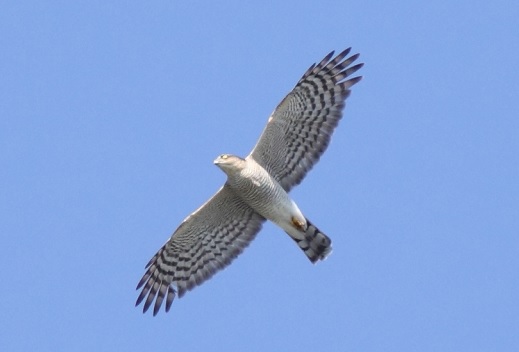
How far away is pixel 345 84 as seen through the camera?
17.9 m

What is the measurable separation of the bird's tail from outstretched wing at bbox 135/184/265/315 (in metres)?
0.60

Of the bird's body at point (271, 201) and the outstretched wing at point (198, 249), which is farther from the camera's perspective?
the outstretched wing at point (198, 249)

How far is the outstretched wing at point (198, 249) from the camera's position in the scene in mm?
18266

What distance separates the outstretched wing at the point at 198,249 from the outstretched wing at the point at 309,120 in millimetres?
769

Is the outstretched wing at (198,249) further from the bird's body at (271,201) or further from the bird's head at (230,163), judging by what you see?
the bird's head at (230,163)

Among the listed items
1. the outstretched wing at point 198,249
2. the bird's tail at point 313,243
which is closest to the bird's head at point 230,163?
the outstretched wing at point 198,249

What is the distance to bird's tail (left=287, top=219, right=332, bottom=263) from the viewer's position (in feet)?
59.4

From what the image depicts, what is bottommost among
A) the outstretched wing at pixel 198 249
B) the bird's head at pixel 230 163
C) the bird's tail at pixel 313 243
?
the outstretched wing at pixel 198 249

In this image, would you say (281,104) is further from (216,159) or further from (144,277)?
(144,277)

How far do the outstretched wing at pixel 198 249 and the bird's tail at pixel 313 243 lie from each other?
60 centimetres

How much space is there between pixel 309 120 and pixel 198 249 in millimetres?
2400

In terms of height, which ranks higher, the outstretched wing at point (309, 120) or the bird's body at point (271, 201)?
the outstretched wing at point (309, 120)

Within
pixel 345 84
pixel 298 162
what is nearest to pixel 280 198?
pixel 298 162

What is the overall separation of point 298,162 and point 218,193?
1.14 meters
